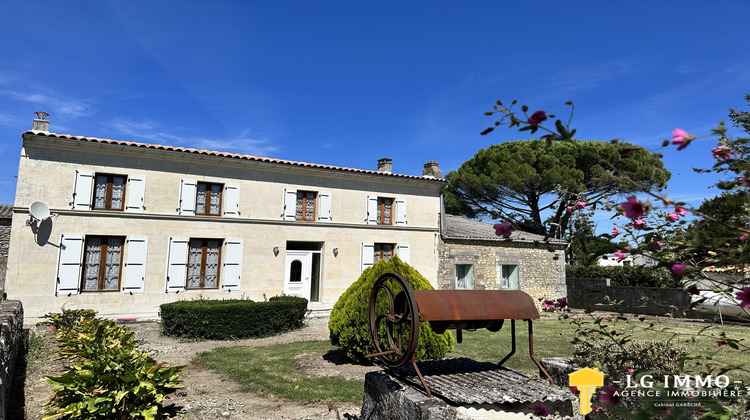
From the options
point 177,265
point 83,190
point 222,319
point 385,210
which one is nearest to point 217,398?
point 222,319

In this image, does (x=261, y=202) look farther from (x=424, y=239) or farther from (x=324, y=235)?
(x=424, y=239)

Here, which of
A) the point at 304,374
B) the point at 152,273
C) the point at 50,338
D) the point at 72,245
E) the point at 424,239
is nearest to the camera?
the point at 304,374

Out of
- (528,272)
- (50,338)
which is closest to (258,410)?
(50,338)

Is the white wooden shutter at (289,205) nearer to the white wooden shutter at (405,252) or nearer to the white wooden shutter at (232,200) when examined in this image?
the white wooden shutter at (232,200)

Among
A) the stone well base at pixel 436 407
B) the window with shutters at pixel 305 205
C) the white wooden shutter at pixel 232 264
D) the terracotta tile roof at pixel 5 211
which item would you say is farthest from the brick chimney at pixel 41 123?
the stone well base at pixel 436 407

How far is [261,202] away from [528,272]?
37.6ft

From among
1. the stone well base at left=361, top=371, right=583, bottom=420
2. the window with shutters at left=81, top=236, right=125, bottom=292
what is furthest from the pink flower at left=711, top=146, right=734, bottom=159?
the window with shutters at left=81, top=236, right=125, bottom=292

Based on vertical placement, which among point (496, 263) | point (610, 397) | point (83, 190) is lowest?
point (610, 397)

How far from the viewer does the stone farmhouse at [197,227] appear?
11781mm

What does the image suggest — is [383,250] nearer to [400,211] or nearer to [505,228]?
[400,211]

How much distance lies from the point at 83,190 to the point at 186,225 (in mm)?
2889

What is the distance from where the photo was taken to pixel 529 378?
4012 millimetres

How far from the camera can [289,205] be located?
49.2 feet

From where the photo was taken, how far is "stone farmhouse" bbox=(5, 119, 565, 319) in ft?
38.7
